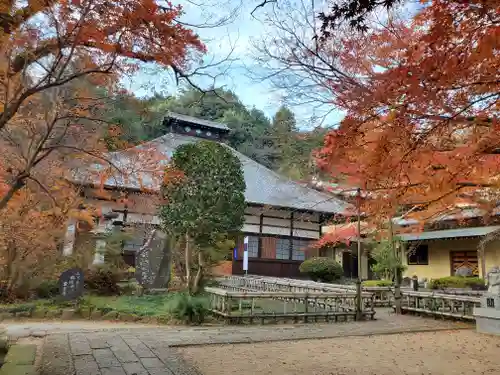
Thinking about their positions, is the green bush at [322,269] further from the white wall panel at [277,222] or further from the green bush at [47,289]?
the green bush at [47,289]

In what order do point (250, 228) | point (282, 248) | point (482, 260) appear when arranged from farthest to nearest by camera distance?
point (282, 248)
point (250, 228)
point (482, 260)

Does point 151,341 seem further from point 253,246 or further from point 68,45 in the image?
point 253,246

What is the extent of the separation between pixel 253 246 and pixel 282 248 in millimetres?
1883

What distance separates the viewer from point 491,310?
8398 millimetres

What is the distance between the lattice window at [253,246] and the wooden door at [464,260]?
33.1ft

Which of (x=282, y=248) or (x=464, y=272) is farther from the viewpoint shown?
(x=282, y=248)

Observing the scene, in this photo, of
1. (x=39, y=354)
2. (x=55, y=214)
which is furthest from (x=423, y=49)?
(x=55, y=214)

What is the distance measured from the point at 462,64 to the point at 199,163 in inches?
380

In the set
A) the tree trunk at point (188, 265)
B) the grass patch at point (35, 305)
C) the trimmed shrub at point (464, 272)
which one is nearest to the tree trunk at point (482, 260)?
the trimmed shrub at point (464, 272)

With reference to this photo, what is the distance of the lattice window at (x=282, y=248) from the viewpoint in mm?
22469

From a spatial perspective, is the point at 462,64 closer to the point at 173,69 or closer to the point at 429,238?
the point at 173,69

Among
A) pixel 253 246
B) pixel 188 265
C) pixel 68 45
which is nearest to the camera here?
pixel 68 45

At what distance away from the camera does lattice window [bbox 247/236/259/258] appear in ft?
71.2

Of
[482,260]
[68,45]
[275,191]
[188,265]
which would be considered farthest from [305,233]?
[68,45]
